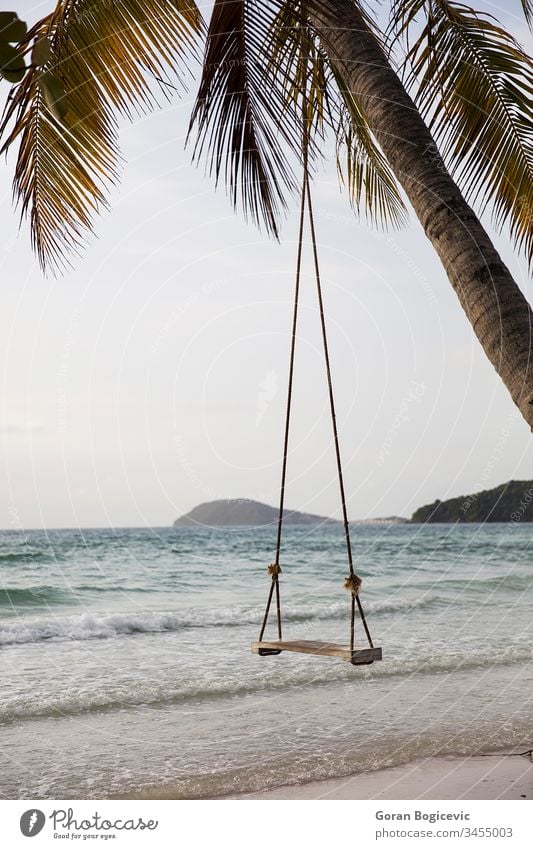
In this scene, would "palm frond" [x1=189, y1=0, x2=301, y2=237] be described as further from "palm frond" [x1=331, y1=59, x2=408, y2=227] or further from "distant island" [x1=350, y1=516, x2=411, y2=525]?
"distant island" [x1=350, y1=516, x2=411, y2=525]

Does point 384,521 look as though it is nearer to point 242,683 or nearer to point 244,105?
point 242,683

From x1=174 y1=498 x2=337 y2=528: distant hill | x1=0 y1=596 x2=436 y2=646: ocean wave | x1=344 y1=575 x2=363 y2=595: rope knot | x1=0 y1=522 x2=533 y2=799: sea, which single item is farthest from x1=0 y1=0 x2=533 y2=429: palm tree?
x1=174 y1=498 x2=337 y2=528: distant hill

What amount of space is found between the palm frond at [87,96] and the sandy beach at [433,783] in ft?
7.80

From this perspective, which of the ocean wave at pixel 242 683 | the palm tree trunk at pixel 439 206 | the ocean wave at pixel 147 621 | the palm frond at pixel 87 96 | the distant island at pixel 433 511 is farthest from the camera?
the distant island at pixel 433 511

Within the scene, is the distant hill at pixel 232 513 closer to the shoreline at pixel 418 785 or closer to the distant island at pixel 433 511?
the distant island at pixel 433 511

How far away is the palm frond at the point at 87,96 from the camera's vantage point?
2871mm

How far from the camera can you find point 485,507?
87.4 feet

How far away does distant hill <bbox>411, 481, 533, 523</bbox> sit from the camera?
72.7ft

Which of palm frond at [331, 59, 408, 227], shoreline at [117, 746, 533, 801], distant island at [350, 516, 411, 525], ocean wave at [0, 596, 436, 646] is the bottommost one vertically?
ocean wave at [0, 596, 436, 646]

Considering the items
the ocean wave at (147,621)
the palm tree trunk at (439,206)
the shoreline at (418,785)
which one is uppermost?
the palm tree trunk at (439,206)

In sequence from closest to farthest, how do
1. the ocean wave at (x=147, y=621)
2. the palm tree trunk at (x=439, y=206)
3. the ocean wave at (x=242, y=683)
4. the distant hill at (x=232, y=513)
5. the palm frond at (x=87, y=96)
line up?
the palm tree trunk at (x=439, y=206) → the palm frond at (x=87, y=96) → the ocean wave at (x=242, y=683) → the ocean wave at (x=147, y=621) → the distant hill at (x=232, y=513)

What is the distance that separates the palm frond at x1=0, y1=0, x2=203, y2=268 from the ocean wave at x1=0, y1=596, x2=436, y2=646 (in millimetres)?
5639

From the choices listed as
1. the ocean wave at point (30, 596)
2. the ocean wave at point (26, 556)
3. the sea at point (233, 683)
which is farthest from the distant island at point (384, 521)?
the ocean wave at point (30, 596)
